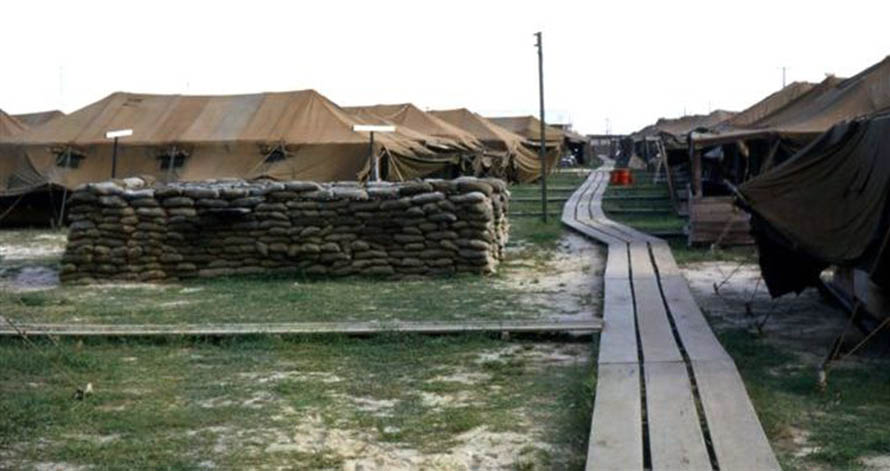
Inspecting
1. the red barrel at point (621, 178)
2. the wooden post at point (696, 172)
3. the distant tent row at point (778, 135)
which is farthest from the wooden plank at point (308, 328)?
the red barrel at point (621, 178)

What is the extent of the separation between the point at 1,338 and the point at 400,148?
1782cm

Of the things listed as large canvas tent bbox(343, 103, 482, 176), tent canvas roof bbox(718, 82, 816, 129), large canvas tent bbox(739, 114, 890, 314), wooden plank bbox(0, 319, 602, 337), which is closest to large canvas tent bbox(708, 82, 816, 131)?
tent canvas roof bbox(718, 82, 816, 129)

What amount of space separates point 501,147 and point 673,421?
117ft

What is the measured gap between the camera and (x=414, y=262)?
14.5 meters

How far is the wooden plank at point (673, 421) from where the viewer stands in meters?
5.48

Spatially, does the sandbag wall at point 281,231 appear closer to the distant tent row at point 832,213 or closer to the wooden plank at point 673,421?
the distant tent row at point 832,213

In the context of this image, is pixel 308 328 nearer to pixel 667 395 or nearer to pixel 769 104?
pixel 667 395

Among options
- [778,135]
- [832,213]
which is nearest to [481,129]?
[778,135]

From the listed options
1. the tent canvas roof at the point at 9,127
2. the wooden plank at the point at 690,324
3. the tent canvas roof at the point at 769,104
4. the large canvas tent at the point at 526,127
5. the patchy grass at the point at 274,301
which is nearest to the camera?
the wooden plank at the point at 690,324

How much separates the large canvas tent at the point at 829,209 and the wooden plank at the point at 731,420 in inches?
61.5

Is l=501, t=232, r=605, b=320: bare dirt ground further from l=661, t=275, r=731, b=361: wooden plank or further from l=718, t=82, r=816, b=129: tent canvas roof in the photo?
l=718, t=82, r=816, b=129: tent canvas roof

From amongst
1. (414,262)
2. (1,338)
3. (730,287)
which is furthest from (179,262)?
(730,287)

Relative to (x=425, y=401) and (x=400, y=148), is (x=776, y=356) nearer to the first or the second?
(x=425, y=401)

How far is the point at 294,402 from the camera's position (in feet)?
24.3
